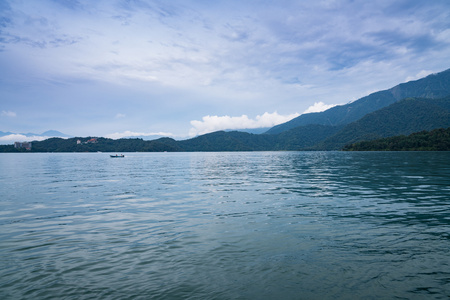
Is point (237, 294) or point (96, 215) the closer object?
point (237, 294)

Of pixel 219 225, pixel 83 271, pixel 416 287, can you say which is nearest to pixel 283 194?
pixel 219 225

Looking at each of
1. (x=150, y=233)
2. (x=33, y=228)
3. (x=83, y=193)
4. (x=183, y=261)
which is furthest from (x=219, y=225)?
(x=83, y=193)

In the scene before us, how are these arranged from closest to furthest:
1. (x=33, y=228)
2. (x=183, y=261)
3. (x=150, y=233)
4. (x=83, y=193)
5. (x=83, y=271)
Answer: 1. (x=83, y=271)
2. (x=183, y=261)
3. (x=150, y=233)
4. (x=33, y=228)
5. (x=83, y=193)

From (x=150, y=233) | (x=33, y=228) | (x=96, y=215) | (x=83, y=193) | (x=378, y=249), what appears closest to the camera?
(x=378, y=249)

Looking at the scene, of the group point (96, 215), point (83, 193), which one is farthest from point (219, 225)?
point (83, 193)

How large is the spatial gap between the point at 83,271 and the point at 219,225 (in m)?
10.5

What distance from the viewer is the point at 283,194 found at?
35688 millimetres

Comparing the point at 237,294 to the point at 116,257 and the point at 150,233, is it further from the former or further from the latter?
the point at 150,233

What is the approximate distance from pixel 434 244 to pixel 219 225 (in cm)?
1397

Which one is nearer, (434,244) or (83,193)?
(434,244)

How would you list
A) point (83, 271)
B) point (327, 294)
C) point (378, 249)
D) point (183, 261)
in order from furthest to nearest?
point (378, 249), point (183, 261), point (83, 271), point (327, 294)

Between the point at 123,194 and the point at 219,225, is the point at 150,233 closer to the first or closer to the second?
the point at 219,225

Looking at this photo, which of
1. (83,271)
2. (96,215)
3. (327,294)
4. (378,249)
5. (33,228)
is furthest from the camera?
(96,215)

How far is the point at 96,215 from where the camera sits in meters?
25.4
